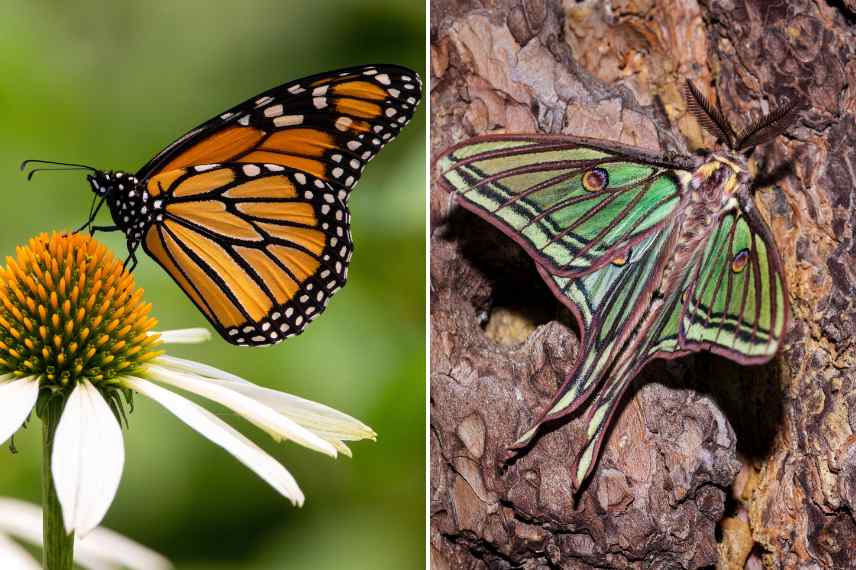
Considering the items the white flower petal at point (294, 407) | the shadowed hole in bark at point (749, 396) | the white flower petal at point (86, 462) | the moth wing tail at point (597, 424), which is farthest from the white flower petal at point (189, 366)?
the shadowed hole in bark at point (749, 396)

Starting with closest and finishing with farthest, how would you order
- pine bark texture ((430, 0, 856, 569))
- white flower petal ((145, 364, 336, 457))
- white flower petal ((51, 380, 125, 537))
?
1. white flower petal ((51, 380, 125, 537))
2. white flower petal ((145, 364, 336, 457))
3. pine bark texture ((430, 0, 856, 569))

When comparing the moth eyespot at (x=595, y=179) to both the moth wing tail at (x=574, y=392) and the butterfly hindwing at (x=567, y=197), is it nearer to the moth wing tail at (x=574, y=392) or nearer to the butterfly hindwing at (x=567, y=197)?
the butterfly hindwing at (x=567, y=197)

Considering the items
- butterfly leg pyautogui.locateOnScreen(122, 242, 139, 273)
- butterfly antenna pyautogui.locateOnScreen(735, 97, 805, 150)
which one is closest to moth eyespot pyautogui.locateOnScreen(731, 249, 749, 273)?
butterfly antenna pyautogui.locateOnScreen(735, 97, 805, 150)

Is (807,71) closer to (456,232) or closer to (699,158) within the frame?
(699,158)

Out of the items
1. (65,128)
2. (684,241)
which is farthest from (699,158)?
(65,128)

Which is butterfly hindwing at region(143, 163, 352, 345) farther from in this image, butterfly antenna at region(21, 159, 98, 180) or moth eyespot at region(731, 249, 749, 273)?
moth eyespot at region(731, 249, 749, 273)

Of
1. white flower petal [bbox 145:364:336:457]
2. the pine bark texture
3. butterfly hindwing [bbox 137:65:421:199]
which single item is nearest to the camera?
white flower petal [bbox 145:364:336:457]

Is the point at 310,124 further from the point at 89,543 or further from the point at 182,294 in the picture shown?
the point at 89,543
